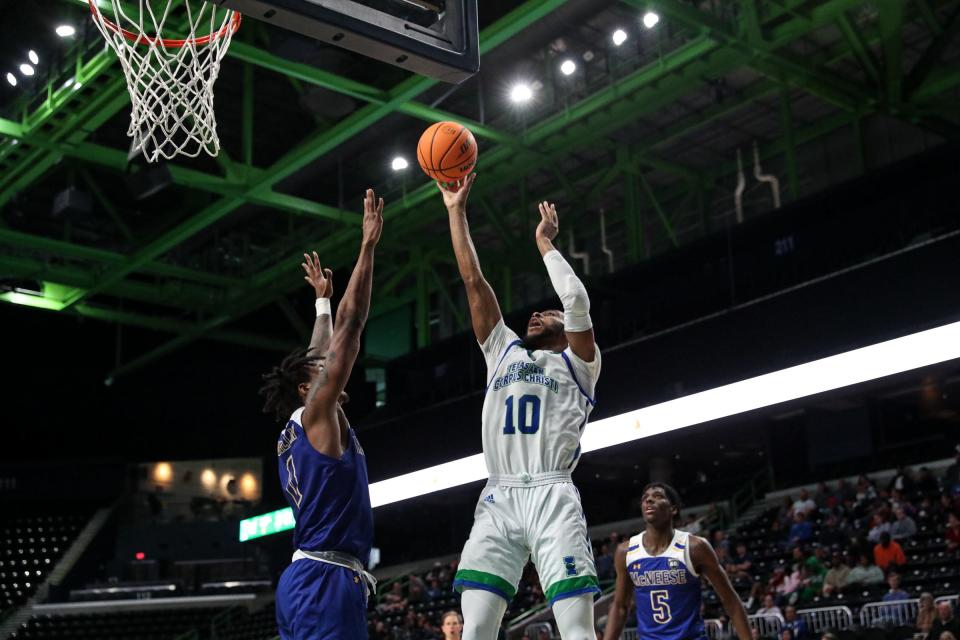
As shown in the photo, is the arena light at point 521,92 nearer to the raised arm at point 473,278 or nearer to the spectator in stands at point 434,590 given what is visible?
the spectator in stands at point 434,590

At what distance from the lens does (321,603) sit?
4.54 metres

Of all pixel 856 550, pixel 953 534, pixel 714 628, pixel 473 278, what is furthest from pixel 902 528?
pixel 473 278

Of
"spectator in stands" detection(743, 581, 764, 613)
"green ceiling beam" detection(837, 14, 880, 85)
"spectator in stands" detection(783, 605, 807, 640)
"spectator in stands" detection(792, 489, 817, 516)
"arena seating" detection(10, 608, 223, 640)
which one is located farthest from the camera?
"arena seating" detection(10, 608, 223, 640)

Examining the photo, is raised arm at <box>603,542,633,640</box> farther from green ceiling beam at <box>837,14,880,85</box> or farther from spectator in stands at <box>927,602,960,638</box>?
green ceiling beam at <box>837,14,880,85</box>

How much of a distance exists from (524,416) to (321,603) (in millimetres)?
1367

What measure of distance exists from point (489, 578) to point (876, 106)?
16100 mm

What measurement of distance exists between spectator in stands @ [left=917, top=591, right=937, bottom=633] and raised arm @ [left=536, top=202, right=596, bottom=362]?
7841 millimetres

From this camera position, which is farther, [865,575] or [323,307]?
[865,575]

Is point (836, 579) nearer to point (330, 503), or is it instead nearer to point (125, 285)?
point (330, 503)

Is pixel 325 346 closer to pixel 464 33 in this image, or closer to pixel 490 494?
pixel 490 494

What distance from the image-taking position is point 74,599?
95.9 ft

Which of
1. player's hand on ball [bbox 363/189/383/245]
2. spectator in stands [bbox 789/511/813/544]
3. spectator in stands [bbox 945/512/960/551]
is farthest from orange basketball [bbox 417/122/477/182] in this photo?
spectator in stands [bbox 789/511/813/544]

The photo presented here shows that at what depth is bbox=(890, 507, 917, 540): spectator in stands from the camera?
15477 mm

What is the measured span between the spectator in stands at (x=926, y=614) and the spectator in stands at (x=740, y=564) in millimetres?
4860
